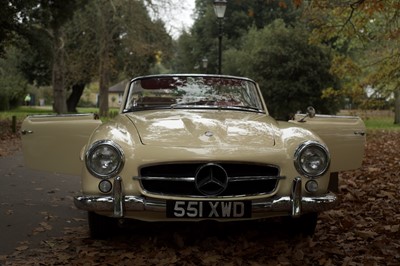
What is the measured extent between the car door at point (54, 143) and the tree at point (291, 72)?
28.5m

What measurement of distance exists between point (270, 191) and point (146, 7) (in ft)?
90.0

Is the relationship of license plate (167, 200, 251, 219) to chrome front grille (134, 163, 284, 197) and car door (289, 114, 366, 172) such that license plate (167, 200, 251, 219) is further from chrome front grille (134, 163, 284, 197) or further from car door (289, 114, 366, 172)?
car door (289, 114, 366, 172)

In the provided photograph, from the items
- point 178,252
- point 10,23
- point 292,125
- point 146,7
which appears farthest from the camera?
point 146,7

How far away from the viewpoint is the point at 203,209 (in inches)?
162

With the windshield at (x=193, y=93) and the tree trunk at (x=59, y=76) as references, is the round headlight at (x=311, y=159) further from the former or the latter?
the tree trunk at (x=59, y=76)

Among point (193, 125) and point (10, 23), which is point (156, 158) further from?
point (10, 23)

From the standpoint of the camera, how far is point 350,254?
443 centimetres

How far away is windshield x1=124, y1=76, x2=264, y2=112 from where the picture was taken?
5.79m

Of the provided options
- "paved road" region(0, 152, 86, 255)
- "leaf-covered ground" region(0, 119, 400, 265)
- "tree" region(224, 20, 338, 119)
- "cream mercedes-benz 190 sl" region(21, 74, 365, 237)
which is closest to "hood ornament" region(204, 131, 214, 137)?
"cream mercedes-benz 190 sl" region(21, 74, 365, 237)

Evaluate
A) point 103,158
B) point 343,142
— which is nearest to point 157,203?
point 103,158

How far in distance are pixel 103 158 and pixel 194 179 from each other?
2.44ft

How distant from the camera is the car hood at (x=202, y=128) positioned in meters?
4.36

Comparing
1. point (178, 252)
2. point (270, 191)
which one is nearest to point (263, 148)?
point (270, 191)

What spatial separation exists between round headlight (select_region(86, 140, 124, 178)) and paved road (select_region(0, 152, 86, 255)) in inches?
40.4
